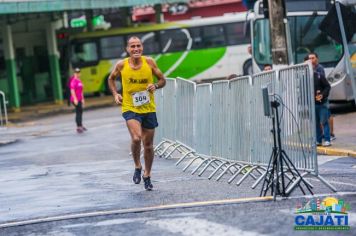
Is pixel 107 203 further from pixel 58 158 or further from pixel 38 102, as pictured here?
pixel 38 102

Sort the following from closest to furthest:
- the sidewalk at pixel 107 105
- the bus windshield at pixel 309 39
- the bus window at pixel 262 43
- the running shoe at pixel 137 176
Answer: the running shoe at pixel 137 176 < the sidewalk at pixel 107 105 < the bus windshield at pixel 309 39 < the bus window at pixel 262 43

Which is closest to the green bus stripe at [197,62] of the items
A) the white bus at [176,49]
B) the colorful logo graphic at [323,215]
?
the white bus at [176,49]

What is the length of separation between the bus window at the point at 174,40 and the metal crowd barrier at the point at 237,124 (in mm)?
23881

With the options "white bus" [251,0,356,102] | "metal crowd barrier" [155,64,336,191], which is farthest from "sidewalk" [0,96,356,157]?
"metal crowd barrier" [155,64,336,191]

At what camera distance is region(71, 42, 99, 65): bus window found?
41.6 metres

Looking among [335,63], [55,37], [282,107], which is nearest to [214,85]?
[282,107]

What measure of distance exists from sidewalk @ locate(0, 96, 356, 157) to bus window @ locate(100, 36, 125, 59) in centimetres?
216

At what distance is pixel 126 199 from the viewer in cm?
1067

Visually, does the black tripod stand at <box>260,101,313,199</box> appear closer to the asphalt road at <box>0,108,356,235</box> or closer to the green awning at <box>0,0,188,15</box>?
the asphalt road at <box>0,108,356,235</box>

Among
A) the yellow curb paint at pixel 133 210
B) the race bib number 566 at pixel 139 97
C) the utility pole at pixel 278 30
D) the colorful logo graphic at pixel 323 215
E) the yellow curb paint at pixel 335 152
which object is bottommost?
the yellow curb paint at pixel 335 152

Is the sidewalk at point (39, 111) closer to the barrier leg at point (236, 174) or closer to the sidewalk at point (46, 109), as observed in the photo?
the sidewalk at point (46, 109)

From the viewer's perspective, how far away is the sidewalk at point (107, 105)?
1625 centimetres

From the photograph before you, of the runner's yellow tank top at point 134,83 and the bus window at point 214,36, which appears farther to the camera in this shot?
the bus window at point 214,36

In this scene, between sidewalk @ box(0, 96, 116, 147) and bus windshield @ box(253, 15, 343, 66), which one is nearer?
bus windshield @ box(253, 15, 343, 66)
